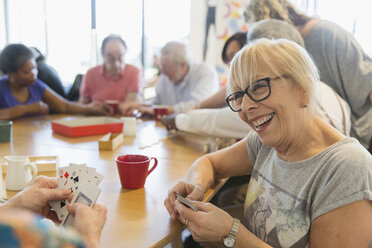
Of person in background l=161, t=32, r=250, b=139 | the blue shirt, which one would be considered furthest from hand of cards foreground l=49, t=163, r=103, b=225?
the blue shirt

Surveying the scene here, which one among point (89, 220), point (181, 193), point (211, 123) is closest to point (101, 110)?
point (211, 123)

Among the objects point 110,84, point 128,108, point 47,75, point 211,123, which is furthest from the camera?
point 47,75

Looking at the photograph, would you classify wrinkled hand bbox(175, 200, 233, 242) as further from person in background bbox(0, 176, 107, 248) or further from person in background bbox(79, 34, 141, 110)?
person in background bbox(79, 34, 141, 110)

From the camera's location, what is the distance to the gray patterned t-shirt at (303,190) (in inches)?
33.9

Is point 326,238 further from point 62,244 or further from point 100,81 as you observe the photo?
point 100,81

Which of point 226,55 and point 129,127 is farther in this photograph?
point 226,55

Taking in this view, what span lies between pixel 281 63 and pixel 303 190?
1.21 feet

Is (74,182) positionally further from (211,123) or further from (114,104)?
(114,104)

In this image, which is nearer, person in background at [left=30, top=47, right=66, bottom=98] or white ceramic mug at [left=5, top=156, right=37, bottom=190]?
white ceramic mug at [left=5, top=156, right=37, bottom=190]

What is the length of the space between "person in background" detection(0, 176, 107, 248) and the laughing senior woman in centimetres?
30

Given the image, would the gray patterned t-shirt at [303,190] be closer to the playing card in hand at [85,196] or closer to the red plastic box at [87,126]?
the playing card in hand at [85,196]

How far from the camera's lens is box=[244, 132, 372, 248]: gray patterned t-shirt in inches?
33.9

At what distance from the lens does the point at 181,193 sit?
44.1 inches

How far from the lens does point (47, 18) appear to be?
5836 millimetres
